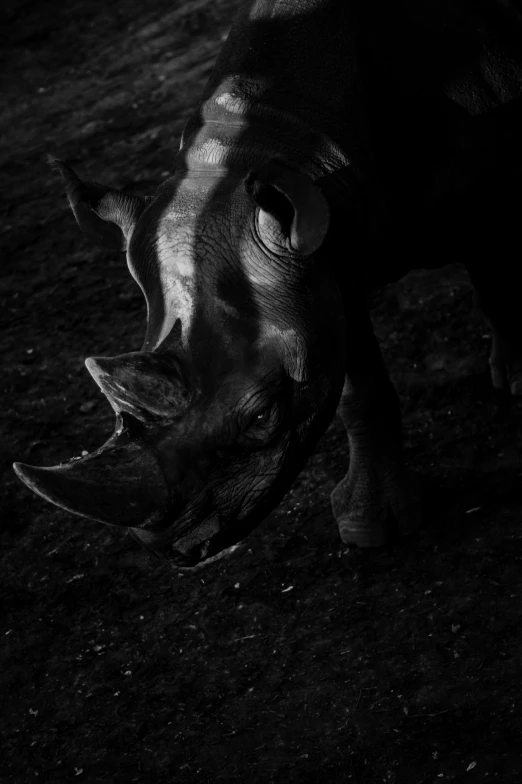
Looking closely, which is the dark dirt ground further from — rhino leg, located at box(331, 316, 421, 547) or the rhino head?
the rhino head

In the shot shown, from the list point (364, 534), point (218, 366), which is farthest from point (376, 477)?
point (218, 366)

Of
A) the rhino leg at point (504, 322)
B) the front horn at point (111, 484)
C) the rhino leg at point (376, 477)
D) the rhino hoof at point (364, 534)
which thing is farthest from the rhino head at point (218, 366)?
the rhino leg at point (504, 322)

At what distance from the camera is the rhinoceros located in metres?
2.55

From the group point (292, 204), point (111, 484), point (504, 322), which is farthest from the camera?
point (504, 322)

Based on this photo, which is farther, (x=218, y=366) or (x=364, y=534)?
(x=364, y=534)

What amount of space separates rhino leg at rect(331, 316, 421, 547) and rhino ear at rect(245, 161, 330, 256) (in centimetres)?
100

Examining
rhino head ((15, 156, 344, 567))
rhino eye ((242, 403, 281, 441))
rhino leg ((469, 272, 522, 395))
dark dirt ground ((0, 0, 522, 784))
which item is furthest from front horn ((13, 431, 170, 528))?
rhino leg ((469, 272, 522, 395))

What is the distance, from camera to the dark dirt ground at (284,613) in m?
3.09

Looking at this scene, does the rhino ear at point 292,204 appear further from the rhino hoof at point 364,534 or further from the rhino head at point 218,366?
the rhino hoof at point 364,534

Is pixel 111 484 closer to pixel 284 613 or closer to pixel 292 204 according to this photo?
pixel 292 204

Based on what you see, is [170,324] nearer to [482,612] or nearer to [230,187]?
[230,187]

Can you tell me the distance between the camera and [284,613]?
3580 mm

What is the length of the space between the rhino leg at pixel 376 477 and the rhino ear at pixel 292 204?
1.00 meters

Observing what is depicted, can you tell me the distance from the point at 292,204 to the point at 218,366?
16.0 inches
